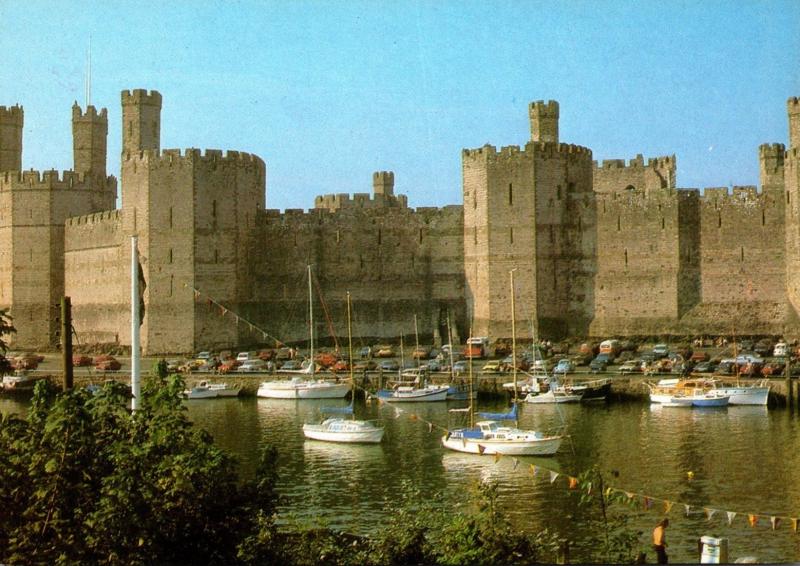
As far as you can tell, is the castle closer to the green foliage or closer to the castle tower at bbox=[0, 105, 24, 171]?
the castle tower at bbox=[0, 105, 24, 171]

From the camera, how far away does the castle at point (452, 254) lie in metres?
45.7

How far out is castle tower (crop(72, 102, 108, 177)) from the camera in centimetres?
5975

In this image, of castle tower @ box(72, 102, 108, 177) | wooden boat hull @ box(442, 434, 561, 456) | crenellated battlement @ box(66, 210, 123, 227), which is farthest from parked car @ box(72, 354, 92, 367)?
wooden boat hull @ box(442, 434, 561, 456)

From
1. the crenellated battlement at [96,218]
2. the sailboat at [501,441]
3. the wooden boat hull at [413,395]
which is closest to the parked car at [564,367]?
the wooden boat hull at [413,395]

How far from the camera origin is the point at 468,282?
49312mm

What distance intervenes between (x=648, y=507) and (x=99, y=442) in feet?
46.1

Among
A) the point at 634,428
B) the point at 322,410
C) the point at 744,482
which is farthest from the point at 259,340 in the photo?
the point at 744,482

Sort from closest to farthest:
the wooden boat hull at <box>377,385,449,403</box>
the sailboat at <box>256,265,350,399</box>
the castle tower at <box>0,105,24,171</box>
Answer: the wooden boat hull at <box>377,385,449,403</box> < the sailboat at <box>256,265,350,399</box> < the castle tower at <box>0,105,24,171</box>

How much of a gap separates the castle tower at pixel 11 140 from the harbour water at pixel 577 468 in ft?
85.8

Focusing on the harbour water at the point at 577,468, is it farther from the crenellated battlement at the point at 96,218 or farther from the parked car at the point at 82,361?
the crenellated battlement at the point at 96,218

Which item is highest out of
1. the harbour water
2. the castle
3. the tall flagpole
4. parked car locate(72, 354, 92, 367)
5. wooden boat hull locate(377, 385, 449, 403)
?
the castle

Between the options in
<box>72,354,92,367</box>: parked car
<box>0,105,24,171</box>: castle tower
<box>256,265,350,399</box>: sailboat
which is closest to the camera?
<box>256,265,350,399</box>: sailboat

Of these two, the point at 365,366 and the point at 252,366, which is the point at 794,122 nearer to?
the point at 365,366

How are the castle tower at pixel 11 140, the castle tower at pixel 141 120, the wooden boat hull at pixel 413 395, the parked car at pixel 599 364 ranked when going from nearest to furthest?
1. the wooden boat hull at pixel 413 395
2. the parked car at pixel 599 364
3. the castle tower at pixel 141 120
4. the castle tower at pixel 11 140
